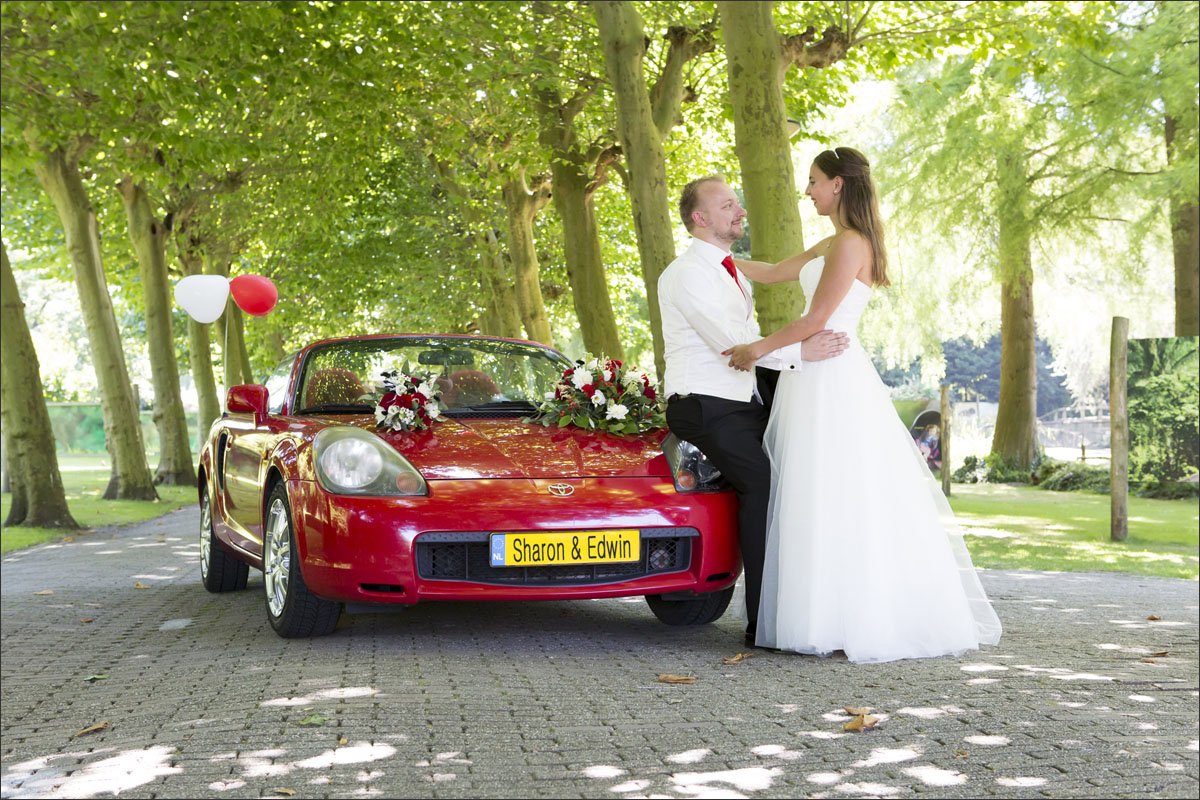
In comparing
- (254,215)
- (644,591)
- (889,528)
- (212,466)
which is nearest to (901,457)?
(889,528)

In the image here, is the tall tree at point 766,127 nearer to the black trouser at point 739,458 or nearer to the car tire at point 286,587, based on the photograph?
the black trouser at point 739,458

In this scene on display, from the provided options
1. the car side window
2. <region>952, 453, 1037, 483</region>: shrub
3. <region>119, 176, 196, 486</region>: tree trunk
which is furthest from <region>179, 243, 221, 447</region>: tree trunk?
the car side window

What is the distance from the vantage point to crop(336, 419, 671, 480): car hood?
523cm

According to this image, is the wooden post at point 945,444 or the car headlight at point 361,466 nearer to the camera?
the car headlight at point 361,466

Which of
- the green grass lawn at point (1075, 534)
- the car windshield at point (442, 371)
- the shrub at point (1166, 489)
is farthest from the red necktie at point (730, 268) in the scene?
the shrub at point (1166, 489)

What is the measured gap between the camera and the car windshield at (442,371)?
6.26m

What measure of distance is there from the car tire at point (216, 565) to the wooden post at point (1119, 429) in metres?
9.92

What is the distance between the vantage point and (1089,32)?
1627 cm

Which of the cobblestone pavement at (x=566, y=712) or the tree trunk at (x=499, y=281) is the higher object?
the tree trunk at (x=499, y=281)

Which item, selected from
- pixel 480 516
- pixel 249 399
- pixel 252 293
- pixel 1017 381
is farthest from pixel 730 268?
pixel 1017 381

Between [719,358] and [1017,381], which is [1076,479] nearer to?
[1017,381]

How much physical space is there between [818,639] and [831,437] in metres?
0.87

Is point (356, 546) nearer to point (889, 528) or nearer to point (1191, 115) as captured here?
A: point (889, 528)

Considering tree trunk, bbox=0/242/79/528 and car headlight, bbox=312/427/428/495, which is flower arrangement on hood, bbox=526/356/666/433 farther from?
tree trunk, bbox=0/242/79/528
